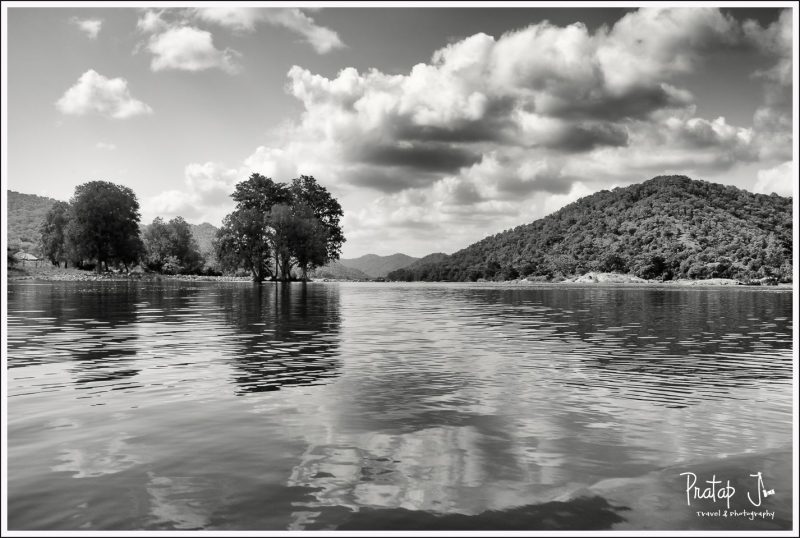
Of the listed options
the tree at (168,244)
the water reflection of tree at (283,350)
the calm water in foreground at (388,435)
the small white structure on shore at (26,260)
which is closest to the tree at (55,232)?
the small white structure on shore at (26,260)

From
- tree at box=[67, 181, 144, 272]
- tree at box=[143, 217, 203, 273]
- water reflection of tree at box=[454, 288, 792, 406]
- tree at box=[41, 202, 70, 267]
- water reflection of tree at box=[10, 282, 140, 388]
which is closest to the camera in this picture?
water reflection of tree at box=[454, 288, 792, 406]

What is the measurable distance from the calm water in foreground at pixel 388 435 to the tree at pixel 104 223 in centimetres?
11213

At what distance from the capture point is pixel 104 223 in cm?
12319

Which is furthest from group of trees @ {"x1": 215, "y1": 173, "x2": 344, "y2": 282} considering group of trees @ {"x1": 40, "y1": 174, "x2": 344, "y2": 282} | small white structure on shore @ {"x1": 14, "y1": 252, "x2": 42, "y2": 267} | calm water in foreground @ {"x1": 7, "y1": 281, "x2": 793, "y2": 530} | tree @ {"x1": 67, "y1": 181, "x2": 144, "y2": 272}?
calm water in foreground @ {"x1": 7, "y1": 281, "x2": 793, "y2": 530}

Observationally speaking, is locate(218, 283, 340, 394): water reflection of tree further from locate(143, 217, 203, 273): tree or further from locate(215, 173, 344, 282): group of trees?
locate(143, 217, 203, 273): tree

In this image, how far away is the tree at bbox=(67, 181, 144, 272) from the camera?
12138 centimetres

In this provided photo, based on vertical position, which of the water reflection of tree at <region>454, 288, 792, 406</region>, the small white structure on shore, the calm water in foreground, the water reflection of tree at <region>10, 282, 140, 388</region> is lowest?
the water reflection of tree at <region>454, 288, 792, 406</region>

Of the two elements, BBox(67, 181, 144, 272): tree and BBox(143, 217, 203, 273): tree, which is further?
BBox(143, 217, 203, 273): tree

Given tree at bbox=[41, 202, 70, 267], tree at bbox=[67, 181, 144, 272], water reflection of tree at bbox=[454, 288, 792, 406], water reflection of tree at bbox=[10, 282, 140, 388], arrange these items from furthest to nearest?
tree at bbox=[41, 202, 70, 267] → tree at bbox=[67, 181, 144, 272] → water reflection of tree at bbox=[10, 282, 140, 388] → water reflection of tree at bbox=[454, 288, 792, 406]

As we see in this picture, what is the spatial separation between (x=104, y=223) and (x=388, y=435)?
130 metres

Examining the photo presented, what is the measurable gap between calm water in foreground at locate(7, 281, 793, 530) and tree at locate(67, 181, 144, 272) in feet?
368

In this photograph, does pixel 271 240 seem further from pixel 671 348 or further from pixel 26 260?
pixel 671 348

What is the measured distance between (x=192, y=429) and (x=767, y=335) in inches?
1061

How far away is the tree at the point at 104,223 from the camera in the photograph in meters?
121
